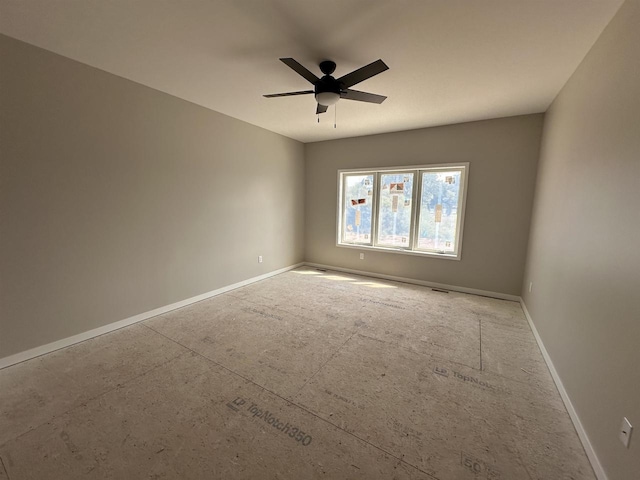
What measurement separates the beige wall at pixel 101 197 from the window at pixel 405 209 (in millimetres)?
2144

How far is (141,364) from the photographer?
7.14 feet

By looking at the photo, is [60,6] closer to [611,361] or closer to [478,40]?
[478,40]

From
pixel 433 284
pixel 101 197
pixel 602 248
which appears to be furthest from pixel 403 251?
pixel 101 197

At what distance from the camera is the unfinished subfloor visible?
137 cm

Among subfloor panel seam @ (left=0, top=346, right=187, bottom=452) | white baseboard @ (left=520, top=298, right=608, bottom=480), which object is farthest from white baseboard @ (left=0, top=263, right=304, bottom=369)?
white baseboard @ (left=520, top=298, right=608, bottom=480)

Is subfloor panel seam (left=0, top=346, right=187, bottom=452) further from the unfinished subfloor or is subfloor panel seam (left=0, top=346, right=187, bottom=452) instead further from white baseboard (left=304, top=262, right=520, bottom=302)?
white baseboard (left=304, top=262, right=520, bottom=302)

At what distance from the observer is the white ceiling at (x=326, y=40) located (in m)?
1.65

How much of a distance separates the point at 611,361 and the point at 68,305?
4022mm

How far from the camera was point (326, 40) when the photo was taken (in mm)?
1963

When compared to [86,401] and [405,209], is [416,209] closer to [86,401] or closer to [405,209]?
[405,209]

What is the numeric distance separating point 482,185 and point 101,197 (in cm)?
476

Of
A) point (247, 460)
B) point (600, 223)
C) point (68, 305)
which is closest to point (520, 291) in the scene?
point (600, 223)

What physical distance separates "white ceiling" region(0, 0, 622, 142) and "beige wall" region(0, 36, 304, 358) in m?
0.30

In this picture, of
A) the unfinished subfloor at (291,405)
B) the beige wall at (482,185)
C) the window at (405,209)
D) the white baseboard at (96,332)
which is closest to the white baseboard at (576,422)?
the unfinished subfloor at (291,405)
